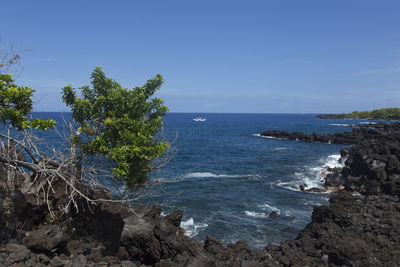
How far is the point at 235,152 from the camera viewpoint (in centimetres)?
5231

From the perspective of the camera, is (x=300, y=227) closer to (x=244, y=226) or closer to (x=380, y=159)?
(x=244, y=226)

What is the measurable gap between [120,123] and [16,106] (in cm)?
335

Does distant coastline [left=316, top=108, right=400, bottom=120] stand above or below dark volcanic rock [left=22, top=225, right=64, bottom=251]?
above

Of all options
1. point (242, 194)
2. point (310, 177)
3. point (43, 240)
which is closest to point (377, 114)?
point (310, 177)

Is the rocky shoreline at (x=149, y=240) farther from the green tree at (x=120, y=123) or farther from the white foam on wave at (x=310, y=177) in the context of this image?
the white foam on wave at (x=310, y=177)

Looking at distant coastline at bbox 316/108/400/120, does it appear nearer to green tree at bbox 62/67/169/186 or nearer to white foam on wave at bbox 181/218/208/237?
white foam on wave at bbox 181/218/208/237

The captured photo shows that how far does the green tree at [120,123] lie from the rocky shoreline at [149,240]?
6.87ft

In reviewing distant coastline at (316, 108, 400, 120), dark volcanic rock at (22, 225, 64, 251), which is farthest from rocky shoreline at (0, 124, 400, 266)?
distant coastline at (316, 108, 400, 120)

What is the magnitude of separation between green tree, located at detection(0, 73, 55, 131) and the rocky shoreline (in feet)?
11.2

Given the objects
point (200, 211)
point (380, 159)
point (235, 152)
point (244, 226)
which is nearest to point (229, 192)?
point (200, 211)

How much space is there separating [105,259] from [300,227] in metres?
13.1

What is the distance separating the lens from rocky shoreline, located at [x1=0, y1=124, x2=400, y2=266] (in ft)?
32.1

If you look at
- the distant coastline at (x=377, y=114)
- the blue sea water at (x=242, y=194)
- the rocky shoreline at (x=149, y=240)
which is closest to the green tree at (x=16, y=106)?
the blue sea water at (x=242, y=194)


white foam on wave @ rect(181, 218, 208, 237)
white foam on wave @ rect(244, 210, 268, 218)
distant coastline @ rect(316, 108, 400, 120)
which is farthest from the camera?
distant coastline @ rect(316, 108, 400, 120)
